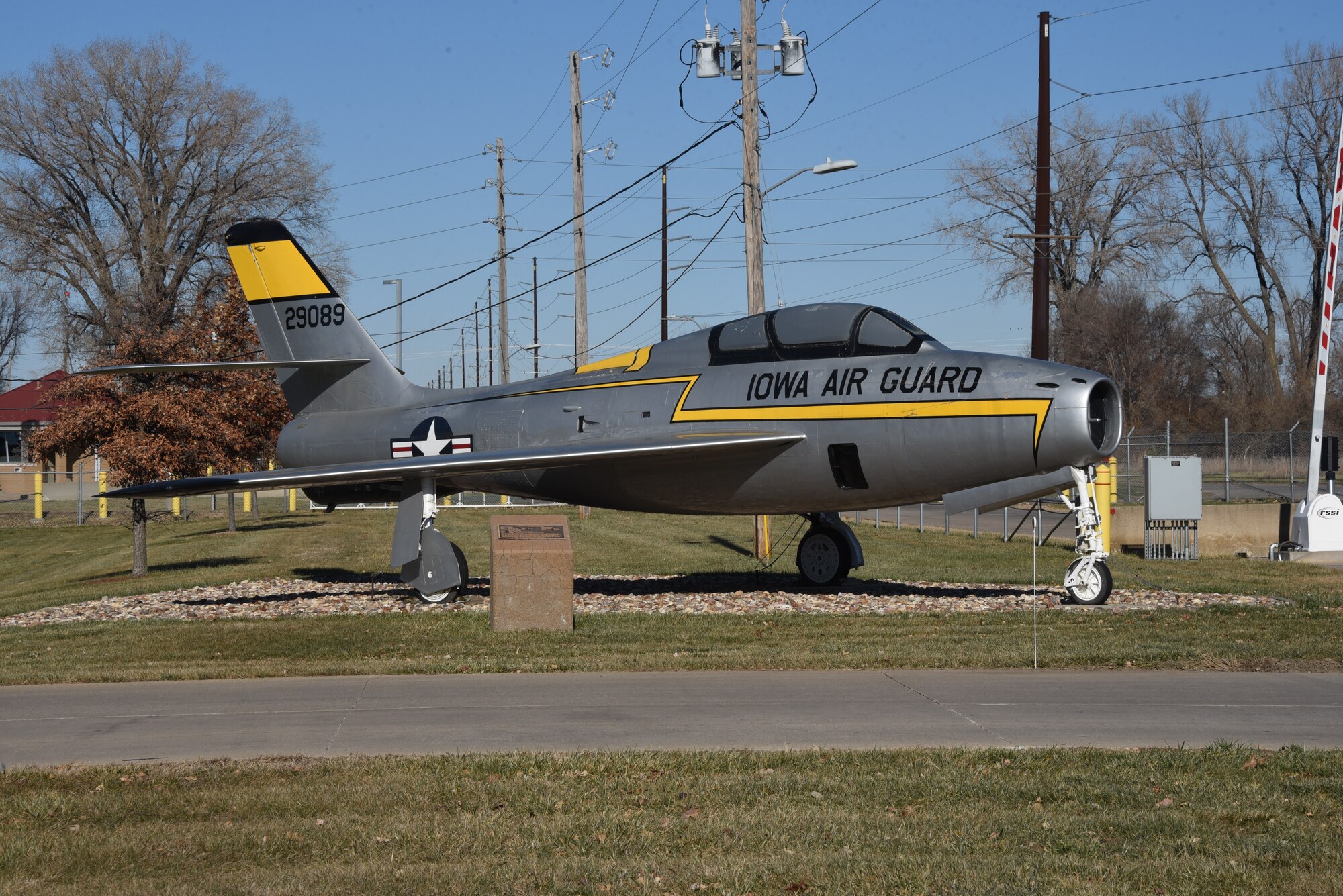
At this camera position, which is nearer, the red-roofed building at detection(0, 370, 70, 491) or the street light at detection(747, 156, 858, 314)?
the street light at detection(747, 156, 858, 314)

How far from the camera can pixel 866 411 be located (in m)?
15.2

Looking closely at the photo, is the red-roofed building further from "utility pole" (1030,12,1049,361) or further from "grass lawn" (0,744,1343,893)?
"grass lawn" (0,744,1343,893)

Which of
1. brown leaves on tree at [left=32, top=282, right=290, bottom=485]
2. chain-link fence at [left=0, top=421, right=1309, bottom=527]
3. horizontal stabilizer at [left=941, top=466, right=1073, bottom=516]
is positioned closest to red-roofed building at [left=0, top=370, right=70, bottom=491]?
chain-link fence at [left=0, top=421, right=1309, bottom=527]

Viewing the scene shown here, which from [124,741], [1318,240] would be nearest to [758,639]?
[124,741]

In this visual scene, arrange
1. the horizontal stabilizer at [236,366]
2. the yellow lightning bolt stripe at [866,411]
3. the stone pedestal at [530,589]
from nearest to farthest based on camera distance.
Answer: the stone pedestal at [530,589] → the yellow lightning bolt stripe at [866,411] → the horizontal stabilizer at [236,366]

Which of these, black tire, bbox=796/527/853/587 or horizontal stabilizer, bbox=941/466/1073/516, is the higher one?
horizontal stabilizer, bbox=941/466/1073/516

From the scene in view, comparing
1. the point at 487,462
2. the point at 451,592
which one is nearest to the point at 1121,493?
the point at 451,592

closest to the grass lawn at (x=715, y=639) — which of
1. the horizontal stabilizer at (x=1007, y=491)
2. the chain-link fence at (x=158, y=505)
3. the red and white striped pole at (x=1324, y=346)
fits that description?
the horizontal stabilizer at (x=1007, y=491)

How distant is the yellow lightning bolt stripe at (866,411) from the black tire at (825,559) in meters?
3.24

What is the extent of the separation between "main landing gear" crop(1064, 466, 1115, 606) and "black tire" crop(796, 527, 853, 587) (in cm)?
343

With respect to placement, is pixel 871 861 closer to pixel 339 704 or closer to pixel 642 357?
pixel 339 704

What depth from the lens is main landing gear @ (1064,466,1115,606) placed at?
15781 millimetres

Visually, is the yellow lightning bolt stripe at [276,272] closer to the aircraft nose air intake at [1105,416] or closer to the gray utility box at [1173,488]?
the aircraft nose air intake at [1105,416]

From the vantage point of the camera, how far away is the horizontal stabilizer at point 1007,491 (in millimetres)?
15617
